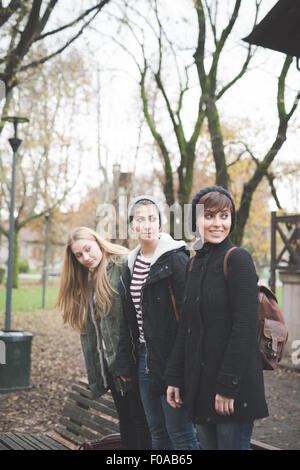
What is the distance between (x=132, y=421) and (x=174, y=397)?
3.56 feet

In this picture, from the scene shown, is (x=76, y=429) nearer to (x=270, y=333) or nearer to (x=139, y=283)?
(x=139, y=283)

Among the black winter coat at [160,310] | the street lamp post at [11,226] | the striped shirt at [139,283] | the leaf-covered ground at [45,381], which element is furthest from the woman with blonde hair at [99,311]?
the street lamp post at [11,226]

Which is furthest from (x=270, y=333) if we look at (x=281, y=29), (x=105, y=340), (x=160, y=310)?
(x=281, y=29)

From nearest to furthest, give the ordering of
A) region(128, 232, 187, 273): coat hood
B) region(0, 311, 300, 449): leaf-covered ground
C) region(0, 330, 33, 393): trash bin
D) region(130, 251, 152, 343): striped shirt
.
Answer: region(128, 232, 187, 273): coat hood, region(130, 251, 152, 343): striped shirt, region(0, 311, 300, 449): leaf-covered ground, region(0, 330, 33, 393): trash bin

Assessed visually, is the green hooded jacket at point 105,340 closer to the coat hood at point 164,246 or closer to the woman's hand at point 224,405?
the coat hood at point 164,246

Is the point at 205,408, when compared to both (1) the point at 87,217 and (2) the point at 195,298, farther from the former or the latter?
(1) the point at 87,217

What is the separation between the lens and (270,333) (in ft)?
7.95

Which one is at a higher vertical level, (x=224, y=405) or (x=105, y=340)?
(x=105, y=340)

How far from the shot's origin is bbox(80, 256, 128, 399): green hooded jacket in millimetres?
3447

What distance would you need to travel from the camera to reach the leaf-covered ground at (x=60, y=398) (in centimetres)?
622

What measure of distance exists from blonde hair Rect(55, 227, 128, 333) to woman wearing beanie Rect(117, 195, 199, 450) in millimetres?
281

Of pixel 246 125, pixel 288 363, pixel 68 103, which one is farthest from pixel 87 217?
pixel 288 363

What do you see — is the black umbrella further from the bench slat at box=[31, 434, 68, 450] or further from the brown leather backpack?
the bench slat at box=[31, 434, 68, 450]

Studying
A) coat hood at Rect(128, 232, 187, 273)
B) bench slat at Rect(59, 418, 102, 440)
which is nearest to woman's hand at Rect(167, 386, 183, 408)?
coat hood at Rect(128, 232, 187, 273)
